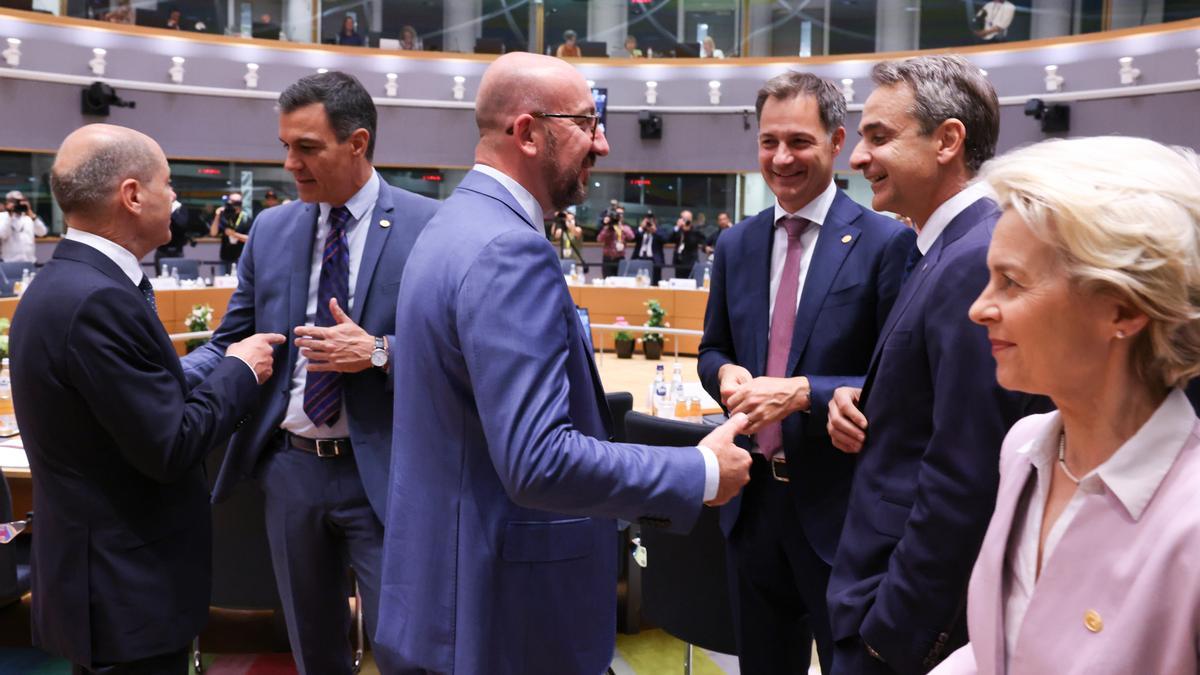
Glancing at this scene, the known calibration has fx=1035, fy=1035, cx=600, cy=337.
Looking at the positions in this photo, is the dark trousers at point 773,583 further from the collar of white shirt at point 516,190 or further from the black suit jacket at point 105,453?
the black suit jacket at point 105,453

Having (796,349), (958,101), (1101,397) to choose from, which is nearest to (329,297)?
(796,349)

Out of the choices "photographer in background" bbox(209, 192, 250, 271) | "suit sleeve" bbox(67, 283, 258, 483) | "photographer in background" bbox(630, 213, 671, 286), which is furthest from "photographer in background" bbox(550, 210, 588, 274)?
"suit sleeve" bbox(67, 283, 258, 483)

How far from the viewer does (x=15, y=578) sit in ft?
10.5

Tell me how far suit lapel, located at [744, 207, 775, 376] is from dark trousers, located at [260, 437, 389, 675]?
3.34 ft

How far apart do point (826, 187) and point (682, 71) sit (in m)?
14.5

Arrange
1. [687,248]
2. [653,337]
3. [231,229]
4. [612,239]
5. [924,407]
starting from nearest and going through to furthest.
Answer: [924,407] → [653,337] → [231,229] → [687,248] → [612,239]

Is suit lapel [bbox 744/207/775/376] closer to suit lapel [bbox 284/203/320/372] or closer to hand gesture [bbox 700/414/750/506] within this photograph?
hand gesture [bbox 700/414/750/506]

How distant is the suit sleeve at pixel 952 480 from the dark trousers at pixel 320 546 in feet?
4.28

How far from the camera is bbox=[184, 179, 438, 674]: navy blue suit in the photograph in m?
2.53

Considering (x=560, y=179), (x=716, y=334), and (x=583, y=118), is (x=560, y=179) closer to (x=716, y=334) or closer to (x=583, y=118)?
(x=583, y=118)

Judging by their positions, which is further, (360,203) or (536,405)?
(360,203)

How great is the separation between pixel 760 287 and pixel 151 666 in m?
1.70

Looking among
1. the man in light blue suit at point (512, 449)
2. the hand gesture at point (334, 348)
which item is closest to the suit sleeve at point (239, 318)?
the hand gesture at point (334, 348)

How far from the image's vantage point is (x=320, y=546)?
8.43 ft
